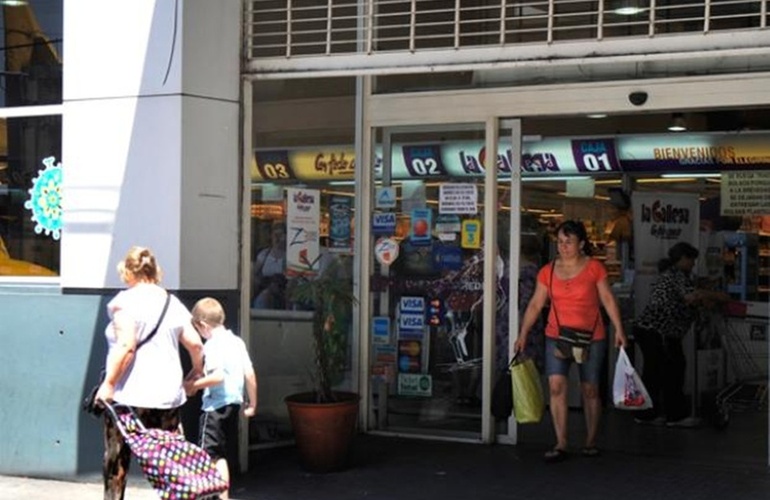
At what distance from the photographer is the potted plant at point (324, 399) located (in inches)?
292

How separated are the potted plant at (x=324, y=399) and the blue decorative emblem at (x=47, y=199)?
6.05 feet

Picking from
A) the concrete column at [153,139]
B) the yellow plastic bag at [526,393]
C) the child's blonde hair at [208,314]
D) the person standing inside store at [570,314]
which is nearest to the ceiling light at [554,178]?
the person standing inside store at [570,314]

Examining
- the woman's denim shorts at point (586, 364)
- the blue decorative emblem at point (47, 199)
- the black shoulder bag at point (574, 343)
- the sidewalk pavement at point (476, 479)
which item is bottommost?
the sidewalk pavement at point (476, 479)

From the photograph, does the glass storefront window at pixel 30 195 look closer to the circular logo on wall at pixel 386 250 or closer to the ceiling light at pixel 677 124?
the circular logo on wall at pixel 386 250

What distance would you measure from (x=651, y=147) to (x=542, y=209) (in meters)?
1.30

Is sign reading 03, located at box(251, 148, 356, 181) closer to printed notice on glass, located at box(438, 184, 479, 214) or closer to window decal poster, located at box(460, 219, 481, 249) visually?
printed notice on glass, located at box(438, 184, 479, 214)

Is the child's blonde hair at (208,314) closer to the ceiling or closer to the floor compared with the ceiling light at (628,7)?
closer to the floor

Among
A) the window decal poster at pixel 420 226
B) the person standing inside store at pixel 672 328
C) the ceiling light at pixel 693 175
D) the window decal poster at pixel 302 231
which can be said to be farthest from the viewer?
A: the ceiling light at pixel 693 175

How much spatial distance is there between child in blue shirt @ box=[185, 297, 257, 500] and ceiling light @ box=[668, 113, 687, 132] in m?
5.93

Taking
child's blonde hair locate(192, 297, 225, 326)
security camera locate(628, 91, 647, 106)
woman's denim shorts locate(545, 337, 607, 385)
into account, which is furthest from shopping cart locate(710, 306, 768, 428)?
child's blonde hair locate(192, 297, 225, 326)

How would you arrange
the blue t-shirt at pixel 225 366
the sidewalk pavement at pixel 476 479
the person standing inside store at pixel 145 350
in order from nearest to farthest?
1. the person standing inside store at pixel 145 350
2. the blue t-shirt at pixel 225 366
3. the sidewalk pavement at pixel 476 479

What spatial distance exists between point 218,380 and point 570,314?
2.93 meters

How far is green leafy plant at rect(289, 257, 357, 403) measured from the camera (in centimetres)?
756

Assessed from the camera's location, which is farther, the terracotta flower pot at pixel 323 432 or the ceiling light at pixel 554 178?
the ceiling light at pixel 554 178
